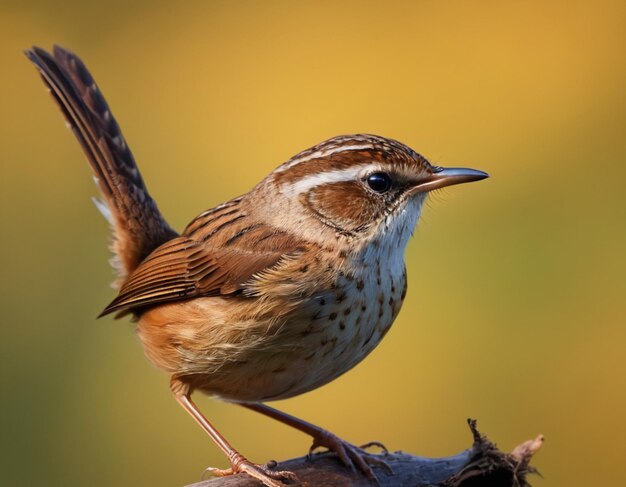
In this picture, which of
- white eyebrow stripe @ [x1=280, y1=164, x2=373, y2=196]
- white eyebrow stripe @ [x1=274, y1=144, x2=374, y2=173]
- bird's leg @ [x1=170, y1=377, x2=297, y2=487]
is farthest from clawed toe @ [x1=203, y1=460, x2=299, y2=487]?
white eyebrow stripe @ [x1=274, y1=144, x2=374, y2=173]

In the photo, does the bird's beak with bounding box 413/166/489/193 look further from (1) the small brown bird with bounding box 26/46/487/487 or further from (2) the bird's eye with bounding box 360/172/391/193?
(2) the bird's eye with bounding box 360/172/391/193

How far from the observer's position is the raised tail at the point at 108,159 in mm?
6047

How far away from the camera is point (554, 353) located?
24.9ft

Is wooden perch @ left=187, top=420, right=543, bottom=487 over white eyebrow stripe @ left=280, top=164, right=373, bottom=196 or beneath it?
beneath

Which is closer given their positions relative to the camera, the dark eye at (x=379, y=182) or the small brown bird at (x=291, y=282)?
the small brown bird at (x=291, y=282)

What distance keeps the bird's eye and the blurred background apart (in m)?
1.83

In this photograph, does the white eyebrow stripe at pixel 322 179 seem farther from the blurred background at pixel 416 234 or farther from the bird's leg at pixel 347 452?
the blurred background at pixel 416 234

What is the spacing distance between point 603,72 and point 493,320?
8.94ft

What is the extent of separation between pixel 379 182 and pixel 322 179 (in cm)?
28

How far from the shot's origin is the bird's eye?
197 inches

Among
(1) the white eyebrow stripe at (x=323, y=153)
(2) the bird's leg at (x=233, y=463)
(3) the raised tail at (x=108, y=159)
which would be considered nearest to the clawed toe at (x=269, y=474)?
(2) the bird's leg at (x=233, y=463)

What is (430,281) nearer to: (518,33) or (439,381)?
(439,381)

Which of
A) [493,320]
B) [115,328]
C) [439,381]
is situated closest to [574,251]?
[493,320]

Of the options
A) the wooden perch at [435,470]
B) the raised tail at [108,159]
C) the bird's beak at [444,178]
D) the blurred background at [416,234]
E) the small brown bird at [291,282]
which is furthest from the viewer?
the blurred background at [416,234]
